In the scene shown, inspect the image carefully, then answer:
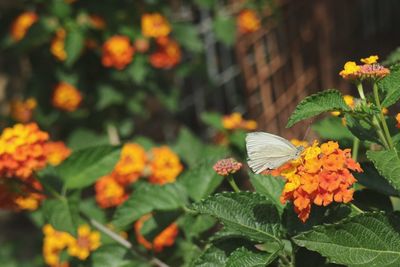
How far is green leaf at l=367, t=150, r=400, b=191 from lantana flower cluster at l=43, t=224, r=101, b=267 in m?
0.85

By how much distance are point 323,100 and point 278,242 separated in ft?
0.73

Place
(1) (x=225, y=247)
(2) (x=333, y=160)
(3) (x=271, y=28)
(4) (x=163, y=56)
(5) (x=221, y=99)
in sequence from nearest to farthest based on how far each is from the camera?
(2) (x=333, y=160) → (1) (x=225, y=247) → (4) (x=163, y=56) → (3) (x=271, y=28) → (5) (x=221, y=99)

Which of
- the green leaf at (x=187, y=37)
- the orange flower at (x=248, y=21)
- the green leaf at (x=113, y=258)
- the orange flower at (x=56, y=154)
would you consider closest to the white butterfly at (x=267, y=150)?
the green leaf at (x=113, y=258)

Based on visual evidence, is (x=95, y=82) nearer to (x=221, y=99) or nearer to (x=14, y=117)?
(x=14, y=117)

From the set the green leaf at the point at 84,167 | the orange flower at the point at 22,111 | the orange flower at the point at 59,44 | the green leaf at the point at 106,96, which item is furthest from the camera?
the orange flower at the point at 22,111

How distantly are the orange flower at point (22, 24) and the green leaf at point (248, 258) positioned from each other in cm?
193

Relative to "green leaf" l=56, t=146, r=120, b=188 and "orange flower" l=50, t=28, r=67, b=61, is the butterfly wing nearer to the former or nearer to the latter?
"green leaf" l=56, t=146, r=120, b=188

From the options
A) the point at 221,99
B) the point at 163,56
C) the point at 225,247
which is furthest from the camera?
the point at 221,99

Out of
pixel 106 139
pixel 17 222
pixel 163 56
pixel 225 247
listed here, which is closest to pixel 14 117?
pixel 106 139

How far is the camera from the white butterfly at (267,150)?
1014 mm

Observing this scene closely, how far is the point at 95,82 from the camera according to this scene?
2857mm

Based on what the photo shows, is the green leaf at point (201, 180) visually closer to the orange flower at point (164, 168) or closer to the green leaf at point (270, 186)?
the green leaf at point (270, 186)

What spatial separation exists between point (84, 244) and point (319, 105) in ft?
3.22

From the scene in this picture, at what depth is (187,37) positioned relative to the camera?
10.0 feet
